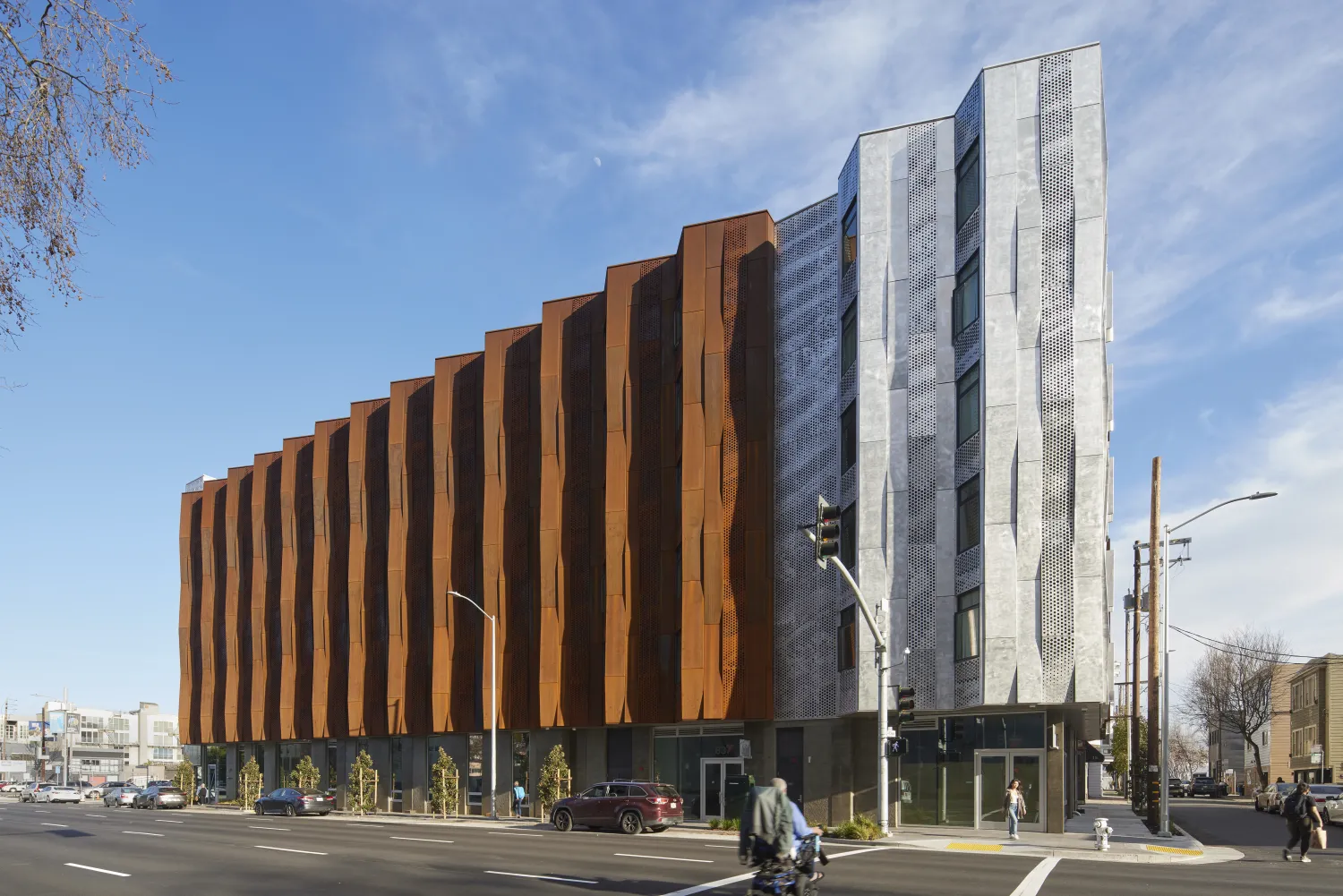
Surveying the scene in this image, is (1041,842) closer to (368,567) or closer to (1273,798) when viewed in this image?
(368,567)

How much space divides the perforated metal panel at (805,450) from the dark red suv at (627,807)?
693 cm

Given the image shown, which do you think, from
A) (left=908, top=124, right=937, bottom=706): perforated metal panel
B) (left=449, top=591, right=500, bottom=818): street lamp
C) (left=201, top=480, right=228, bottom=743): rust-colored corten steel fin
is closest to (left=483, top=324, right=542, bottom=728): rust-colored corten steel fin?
(left=449, top=591, right=500, bottom=818): street lamp

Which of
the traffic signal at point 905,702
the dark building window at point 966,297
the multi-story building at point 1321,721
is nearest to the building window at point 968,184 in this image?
the dark building window at point 966,297

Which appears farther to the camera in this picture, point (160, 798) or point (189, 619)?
point (189, 619)

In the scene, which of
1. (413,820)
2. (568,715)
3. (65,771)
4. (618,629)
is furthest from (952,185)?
(65,771)

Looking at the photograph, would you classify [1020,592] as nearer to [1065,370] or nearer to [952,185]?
[1065,370]

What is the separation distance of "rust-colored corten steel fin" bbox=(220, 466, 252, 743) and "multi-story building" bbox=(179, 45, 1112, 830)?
7774 millimetres

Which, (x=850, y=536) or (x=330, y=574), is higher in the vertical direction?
(x=850, y=536)

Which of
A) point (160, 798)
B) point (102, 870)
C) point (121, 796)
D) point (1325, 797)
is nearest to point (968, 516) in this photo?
point (102, 870)

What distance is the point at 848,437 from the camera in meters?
41.1

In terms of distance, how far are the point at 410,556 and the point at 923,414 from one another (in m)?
28.6

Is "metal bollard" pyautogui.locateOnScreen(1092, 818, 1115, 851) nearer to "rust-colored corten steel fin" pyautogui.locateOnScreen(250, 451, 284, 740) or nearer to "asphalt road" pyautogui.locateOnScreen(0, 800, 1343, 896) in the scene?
"asphalt road" pyautogui.locateOnScreen(0, 800, 1343, 896)

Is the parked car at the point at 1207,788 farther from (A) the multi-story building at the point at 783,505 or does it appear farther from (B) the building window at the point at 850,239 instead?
(B) the building window at the point at 850,239

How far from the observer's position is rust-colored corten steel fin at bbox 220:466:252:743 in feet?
222
